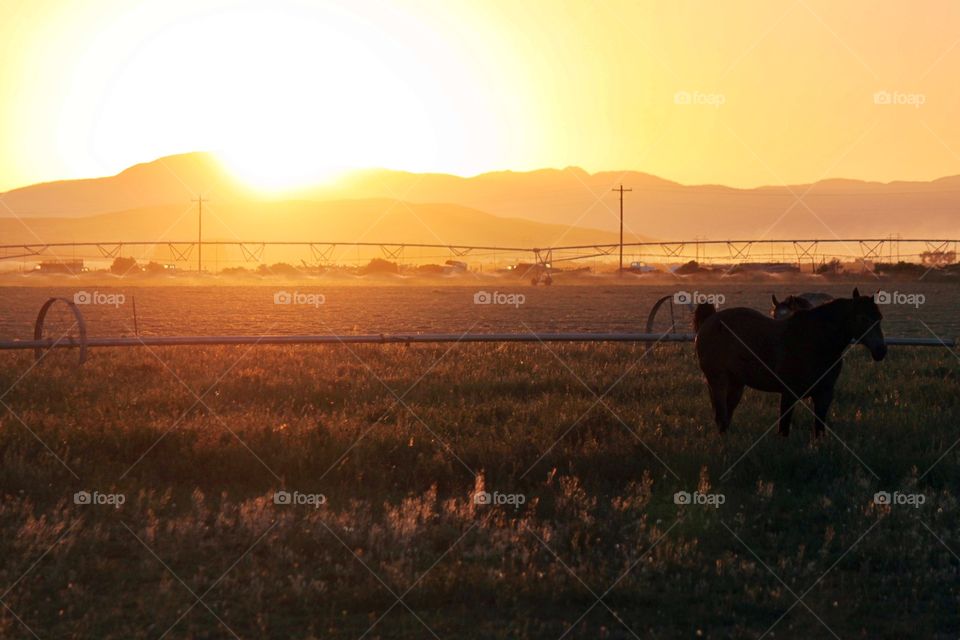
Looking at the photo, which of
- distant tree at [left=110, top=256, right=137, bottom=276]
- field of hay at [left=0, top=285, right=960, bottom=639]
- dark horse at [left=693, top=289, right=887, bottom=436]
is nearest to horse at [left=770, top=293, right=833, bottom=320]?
dark horse at [left=693, top=289, right=887, bottom=436]

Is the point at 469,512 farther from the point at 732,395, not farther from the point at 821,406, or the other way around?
the point at 821,406

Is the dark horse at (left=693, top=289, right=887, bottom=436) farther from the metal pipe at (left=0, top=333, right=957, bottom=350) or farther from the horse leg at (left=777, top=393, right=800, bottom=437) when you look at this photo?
the metal pipe at (left=0, top=333, right=957, bottom=350)

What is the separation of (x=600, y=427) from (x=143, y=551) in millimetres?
5742

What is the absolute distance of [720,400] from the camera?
41.2 feet

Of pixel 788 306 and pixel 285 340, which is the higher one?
pixel 788 306

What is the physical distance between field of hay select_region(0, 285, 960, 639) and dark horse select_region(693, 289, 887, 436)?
0.43 metres

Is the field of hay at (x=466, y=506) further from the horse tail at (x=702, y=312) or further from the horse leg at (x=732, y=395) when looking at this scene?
the horse tail at (x=702, y=312)

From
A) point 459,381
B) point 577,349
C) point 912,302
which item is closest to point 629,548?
point 459,381

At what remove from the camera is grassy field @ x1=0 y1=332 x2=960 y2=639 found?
7.17 metres

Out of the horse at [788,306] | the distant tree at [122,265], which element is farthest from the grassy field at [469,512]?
the distant tree at [122,265]

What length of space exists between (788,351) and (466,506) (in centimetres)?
473

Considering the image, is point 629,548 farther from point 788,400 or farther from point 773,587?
point 788,400

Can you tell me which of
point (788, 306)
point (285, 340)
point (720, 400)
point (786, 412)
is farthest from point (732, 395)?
point (285, 340)

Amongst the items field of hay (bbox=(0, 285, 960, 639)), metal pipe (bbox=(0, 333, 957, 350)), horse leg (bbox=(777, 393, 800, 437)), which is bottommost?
field of hay (bbox=(0, 285, 960, 639))
